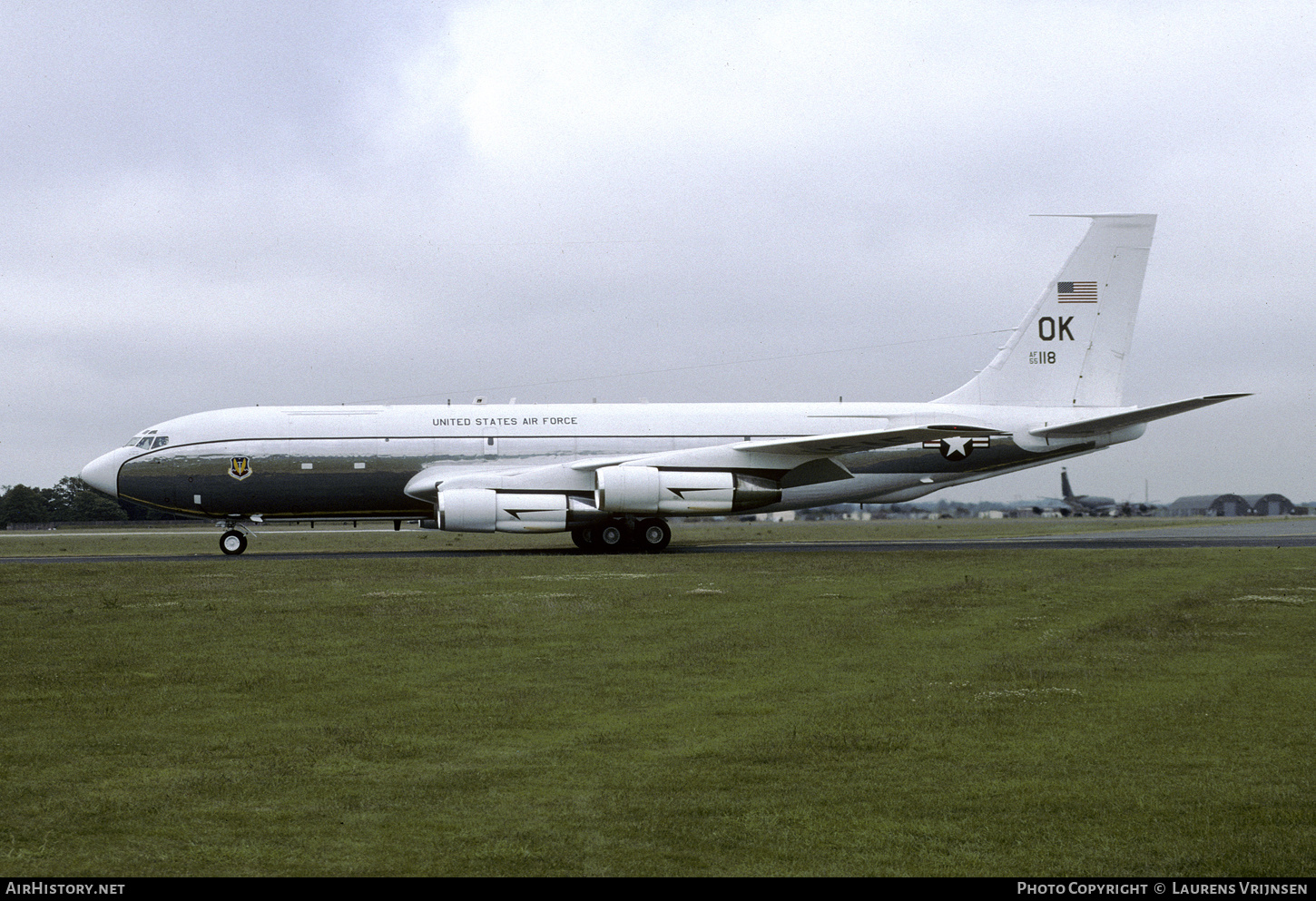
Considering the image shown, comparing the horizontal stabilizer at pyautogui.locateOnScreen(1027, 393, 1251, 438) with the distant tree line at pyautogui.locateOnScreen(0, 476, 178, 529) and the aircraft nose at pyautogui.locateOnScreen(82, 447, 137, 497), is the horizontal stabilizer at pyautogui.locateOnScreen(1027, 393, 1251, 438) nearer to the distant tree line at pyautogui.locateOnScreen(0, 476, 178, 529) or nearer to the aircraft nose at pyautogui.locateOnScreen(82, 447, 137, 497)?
the aircraft nose at pyautogui.locateOnScreen(82, 447, 137, 497)

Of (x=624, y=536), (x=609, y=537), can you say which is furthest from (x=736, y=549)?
(x=609, y=537)

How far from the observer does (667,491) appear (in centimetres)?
2622

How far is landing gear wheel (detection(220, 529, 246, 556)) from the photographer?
28266 millimetres

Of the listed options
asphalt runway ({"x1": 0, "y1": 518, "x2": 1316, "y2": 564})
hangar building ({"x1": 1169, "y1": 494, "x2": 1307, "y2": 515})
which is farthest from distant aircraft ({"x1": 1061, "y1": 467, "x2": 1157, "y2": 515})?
asphalt runway ({"x1": 0, "y1": 518, "x2": 1316, "y2": 564})

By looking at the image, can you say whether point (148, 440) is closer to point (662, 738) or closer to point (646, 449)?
point (646, 449)

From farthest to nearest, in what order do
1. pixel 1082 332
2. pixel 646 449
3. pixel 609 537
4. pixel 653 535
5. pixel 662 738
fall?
pixel 1082 332 < pixel 646 449 < pixel 609 537 < pixel 653 535 < pixel 662 738

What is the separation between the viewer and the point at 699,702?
8.33 m

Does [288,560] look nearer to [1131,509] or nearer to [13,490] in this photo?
[13,490]

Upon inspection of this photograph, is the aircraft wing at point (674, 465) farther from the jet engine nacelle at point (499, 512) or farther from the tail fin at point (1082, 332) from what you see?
the tail fin at point (1082, 332)

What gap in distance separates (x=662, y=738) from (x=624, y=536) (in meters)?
20.8

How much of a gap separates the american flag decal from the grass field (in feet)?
55.1
